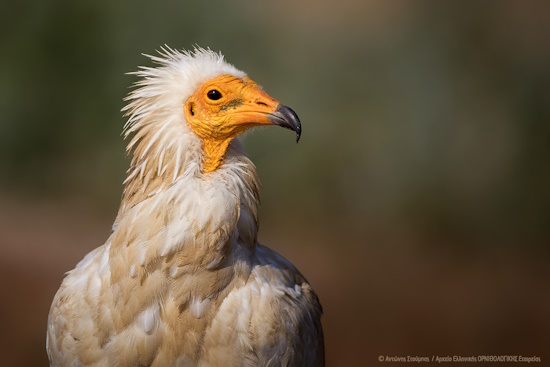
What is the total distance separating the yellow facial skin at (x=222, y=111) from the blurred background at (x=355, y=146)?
4394 mm

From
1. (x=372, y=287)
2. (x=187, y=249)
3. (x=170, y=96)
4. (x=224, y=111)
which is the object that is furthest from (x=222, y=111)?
(x=372, y=287)

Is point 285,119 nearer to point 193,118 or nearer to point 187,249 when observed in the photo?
point 193,118

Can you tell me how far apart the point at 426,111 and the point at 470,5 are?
1.36 metres

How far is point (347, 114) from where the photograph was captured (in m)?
8.32

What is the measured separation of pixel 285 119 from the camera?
3.44 meters

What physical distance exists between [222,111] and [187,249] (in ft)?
2.39

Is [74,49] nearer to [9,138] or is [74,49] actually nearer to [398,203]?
[9,138]

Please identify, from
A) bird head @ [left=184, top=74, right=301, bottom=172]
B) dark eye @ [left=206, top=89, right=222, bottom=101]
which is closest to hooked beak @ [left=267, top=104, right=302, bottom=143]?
bird head @ [left=184, top=74, right=301, bottom=172]

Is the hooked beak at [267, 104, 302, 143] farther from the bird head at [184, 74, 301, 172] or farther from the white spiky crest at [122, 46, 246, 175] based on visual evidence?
the white spiky crest at [122, 46, 246, 175]

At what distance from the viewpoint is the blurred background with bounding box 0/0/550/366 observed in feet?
25.7

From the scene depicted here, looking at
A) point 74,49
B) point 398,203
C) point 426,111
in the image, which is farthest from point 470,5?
point 74,49
